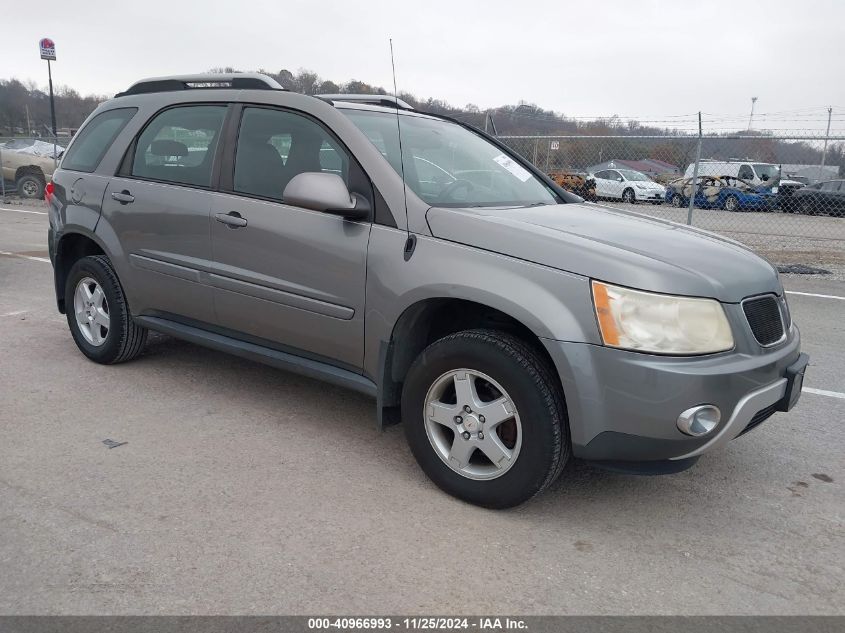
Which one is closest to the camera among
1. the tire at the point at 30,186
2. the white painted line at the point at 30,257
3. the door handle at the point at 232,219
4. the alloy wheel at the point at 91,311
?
the door handle at the point at 232,219

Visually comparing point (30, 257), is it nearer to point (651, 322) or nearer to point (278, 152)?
point (278, 152)

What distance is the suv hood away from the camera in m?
2.78

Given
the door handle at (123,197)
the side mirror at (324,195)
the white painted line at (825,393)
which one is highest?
the side mirror at (324,195)

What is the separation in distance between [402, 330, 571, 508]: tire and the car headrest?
2.06 meters

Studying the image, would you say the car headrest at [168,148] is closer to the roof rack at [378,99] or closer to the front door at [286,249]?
the front door at [286,249]

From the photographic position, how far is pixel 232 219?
12.6ft

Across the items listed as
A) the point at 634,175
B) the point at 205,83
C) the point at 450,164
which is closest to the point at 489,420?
the point at 450,164

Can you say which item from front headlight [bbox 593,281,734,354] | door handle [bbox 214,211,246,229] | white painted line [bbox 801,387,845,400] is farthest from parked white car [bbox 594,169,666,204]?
front headlight [bbox 593,281,734,354]

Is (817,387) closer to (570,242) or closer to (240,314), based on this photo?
(570,242)

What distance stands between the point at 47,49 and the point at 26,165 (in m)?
9.43

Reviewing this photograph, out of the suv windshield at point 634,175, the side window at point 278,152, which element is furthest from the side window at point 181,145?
the suv windshield at point 634,175

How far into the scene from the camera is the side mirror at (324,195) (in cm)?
329

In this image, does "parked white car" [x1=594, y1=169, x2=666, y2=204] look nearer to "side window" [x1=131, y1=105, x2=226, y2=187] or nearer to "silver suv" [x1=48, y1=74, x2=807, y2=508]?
"silver suv" [x1=48, y1=74, x2=807, y2=508]

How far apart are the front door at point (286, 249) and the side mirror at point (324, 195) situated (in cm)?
11
